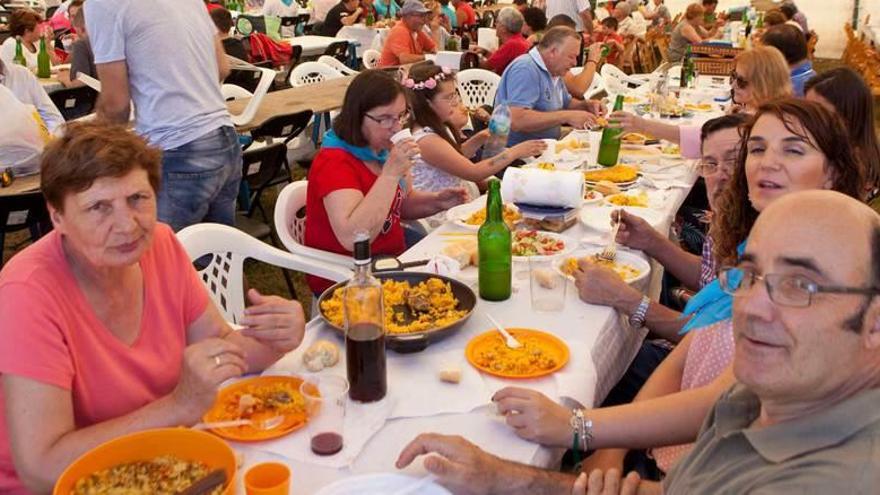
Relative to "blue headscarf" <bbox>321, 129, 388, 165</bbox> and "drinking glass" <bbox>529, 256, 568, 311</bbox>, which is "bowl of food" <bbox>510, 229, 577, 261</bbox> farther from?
"blue headscarf" <bbox>321, 129, 388, 165</bbox>

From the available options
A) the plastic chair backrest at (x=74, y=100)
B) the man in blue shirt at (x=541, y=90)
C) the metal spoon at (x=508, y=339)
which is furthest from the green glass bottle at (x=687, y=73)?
the metal spoon at (x=508, y=339)

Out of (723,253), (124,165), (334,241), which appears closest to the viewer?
(124,165)

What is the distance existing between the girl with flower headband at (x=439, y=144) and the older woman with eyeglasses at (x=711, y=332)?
1272 millimetres

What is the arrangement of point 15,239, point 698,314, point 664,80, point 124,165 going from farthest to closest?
point 664,80 < point 15,239 < point 698,314 < point 124,165

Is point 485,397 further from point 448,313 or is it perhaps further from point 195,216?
point 195,216

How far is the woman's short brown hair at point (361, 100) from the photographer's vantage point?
8.32 feet

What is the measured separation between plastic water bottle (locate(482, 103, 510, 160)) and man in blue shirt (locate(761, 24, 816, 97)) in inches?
84.3

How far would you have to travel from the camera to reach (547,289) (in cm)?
199

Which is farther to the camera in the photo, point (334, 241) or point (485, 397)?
point (334, 241)

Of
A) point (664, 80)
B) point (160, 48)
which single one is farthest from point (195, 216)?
point (664, 80)

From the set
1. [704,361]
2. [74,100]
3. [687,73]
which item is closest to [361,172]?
[704,361]

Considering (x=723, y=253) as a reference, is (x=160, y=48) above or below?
above

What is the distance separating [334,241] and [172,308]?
3.31 ft

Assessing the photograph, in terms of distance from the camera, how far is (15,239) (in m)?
4.76
